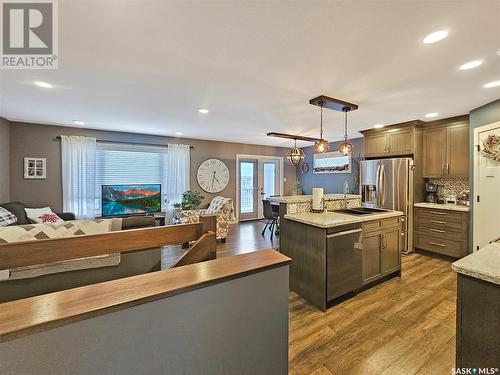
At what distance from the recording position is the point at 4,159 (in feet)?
13.2

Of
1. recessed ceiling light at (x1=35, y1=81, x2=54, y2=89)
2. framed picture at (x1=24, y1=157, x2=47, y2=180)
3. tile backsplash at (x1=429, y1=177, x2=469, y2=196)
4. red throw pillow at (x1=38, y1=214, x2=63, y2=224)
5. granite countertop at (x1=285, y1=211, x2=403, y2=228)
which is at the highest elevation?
recessed ceiling light at (x1=35, y1=81, x2=54, y2=89)

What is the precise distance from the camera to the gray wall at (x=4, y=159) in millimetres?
3917

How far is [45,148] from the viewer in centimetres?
448

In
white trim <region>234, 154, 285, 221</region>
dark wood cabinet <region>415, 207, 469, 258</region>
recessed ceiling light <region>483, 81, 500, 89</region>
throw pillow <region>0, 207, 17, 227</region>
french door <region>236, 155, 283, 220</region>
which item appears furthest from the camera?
french door <region>236, 155, 283, 220</region>

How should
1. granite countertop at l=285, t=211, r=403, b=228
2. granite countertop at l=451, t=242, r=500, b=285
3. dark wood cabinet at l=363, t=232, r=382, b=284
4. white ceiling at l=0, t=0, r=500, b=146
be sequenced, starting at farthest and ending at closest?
dark wood cabinet at l=363, t=232, r=382, b=284
granite countertop at l=285, t=211, r=403, b=228
white ceiling at l=0, t=0, r=500, b=146
granite countertop at l=451, t=242, r=500, b=285

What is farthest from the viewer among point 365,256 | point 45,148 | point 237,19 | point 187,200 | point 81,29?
point 187,200

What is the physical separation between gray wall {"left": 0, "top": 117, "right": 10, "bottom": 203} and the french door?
4866 mm

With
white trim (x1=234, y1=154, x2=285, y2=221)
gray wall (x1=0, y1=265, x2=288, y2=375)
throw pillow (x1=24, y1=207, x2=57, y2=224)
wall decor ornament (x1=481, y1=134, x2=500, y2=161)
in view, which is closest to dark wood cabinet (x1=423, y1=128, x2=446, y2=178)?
wall decor ornament (x1=481, y1=134, x2=500, y2=161)

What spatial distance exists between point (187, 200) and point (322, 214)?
3.54 m

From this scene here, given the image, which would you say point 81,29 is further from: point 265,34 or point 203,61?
point 265,34

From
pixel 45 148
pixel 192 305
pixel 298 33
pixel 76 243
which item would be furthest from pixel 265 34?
pixel 45 148

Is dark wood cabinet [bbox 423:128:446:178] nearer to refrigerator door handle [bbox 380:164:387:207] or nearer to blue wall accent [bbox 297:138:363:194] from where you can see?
refrigerator door handle [bbox 380:164:387:207]

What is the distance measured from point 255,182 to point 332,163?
2.42 meters

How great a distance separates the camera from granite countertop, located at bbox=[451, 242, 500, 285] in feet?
3.37
